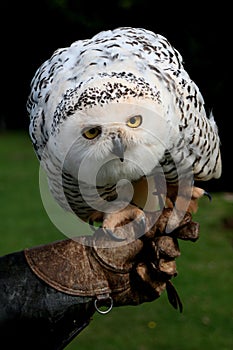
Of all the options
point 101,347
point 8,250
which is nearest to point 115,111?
point 101,347

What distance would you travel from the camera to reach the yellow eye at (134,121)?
312 cm

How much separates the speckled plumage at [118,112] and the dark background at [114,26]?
1081mm

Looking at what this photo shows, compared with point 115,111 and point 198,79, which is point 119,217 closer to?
point 115,111

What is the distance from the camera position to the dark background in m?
10.6

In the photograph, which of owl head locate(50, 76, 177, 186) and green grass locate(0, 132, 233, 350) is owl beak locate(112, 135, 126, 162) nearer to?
owl head locate(50, 76, 177, 186)

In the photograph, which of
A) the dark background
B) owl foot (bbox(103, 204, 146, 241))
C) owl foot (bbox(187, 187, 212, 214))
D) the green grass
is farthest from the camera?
the dark background

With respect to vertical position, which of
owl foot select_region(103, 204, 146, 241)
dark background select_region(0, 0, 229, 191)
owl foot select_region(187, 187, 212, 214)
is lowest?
dark background select_region(0, 0, 229, 191)

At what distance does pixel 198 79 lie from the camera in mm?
10633

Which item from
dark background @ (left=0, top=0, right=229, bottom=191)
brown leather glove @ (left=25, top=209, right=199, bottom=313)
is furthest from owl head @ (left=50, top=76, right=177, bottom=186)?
dark background @ (left=0, top=0, right=229, bottom=191)

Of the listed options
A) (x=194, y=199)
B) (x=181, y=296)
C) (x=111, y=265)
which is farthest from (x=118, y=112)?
(x=181, y=296)

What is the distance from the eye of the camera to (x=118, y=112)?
3.07 m

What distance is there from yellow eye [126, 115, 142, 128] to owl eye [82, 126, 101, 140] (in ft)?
0.46

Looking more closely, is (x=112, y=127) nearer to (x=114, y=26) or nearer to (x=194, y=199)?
(x=194, y=199)

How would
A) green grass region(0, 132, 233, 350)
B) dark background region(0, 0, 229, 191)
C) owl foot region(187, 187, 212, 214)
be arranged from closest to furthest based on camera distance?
owl foot region(187, 187, 212, 214)
green grass region(0, 132, 233, 350)
dark background region(0, 0, 229, 191)
